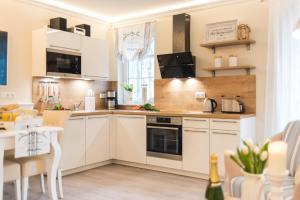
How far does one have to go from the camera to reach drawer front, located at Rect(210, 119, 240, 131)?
3.71 meters

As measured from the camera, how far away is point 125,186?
3697mm

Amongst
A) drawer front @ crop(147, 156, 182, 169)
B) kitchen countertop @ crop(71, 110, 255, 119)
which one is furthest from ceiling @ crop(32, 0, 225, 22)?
drawer front @ crop(147, 156, 182, 169)

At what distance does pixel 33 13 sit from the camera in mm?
4406

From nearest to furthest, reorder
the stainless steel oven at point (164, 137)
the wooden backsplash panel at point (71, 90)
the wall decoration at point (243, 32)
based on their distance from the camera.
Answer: the wall decoration at point (243, 32), the stainless steel oven at point (164, 137), the wooden backsplash panel at point (71, 90)

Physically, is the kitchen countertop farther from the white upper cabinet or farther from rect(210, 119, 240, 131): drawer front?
the white upper cabinet

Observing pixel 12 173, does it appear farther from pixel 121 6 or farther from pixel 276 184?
pixel 121 6

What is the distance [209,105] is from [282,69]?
1.09 m

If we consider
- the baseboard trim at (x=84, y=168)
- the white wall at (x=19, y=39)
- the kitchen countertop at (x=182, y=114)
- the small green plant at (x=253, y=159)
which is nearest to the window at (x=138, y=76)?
the kitchen countertop at (x=182, y=114)

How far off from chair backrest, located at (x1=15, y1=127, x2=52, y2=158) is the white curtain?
2768mm

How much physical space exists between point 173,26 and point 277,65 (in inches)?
69.5

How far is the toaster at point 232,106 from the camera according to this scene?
4074 mm

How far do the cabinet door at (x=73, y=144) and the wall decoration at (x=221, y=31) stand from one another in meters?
2.28

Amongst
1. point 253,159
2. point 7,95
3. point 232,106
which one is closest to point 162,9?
point 232,106

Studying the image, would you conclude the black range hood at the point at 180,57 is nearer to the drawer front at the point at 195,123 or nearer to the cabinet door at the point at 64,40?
the drawer front at the point at 195,123
